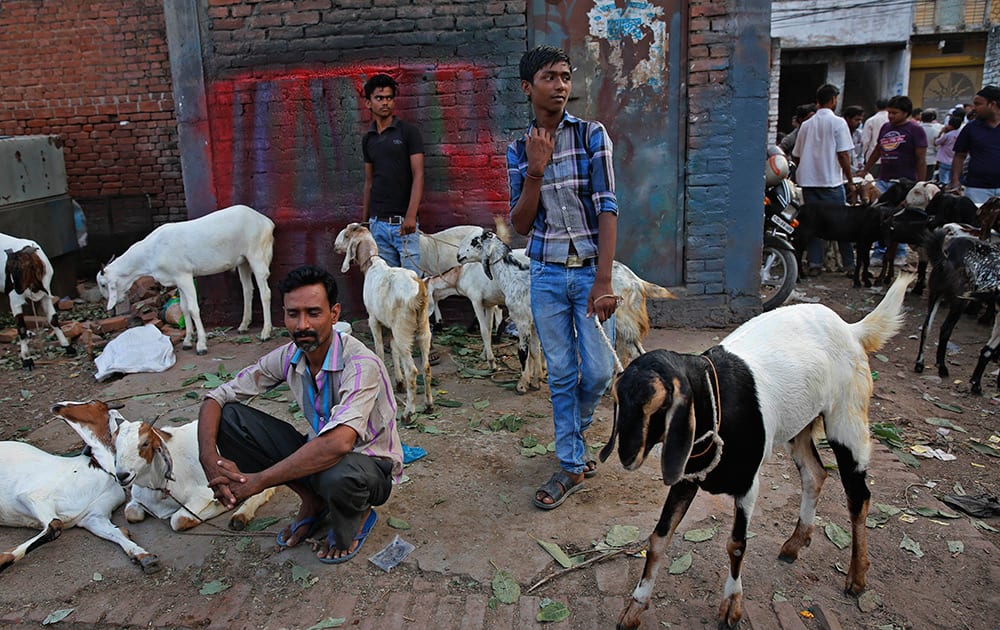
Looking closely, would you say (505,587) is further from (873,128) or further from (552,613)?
(873,128)

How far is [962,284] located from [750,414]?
4.41 m

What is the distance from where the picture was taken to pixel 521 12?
688cm

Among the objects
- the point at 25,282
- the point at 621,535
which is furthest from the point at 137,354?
the point at 621,535

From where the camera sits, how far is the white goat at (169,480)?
12.1 ft

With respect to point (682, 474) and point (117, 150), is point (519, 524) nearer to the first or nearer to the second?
point (682, 474)

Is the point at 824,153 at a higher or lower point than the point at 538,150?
lower

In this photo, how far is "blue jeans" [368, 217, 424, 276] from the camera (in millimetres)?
6469

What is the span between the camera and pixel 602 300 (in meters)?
3.55

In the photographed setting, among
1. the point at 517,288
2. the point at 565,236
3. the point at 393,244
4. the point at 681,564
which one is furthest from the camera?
the point at 393,244

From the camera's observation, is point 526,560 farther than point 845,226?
No

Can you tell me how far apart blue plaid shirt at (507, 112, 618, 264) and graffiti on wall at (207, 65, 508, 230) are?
3.58 metres

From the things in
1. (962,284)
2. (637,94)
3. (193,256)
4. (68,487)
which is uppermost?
(637,94)

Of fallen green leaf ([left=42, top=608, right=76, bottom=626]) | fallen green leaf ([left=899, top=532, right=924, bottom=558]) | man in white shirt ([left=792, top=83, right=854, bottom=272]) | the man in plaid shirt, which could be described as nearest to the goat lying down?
fallen green leaf ([left=899, top=532, right=924, bottom=558])

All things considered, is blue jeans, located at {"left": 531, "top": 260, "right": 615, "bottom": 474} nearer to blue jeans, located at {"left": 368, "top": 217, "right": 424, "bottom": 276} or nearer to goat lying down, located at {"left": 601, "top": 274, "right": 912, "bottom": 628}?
goat lying down, located at {"left": 601, "top": 274, "right": 912, "bottom": 628}
